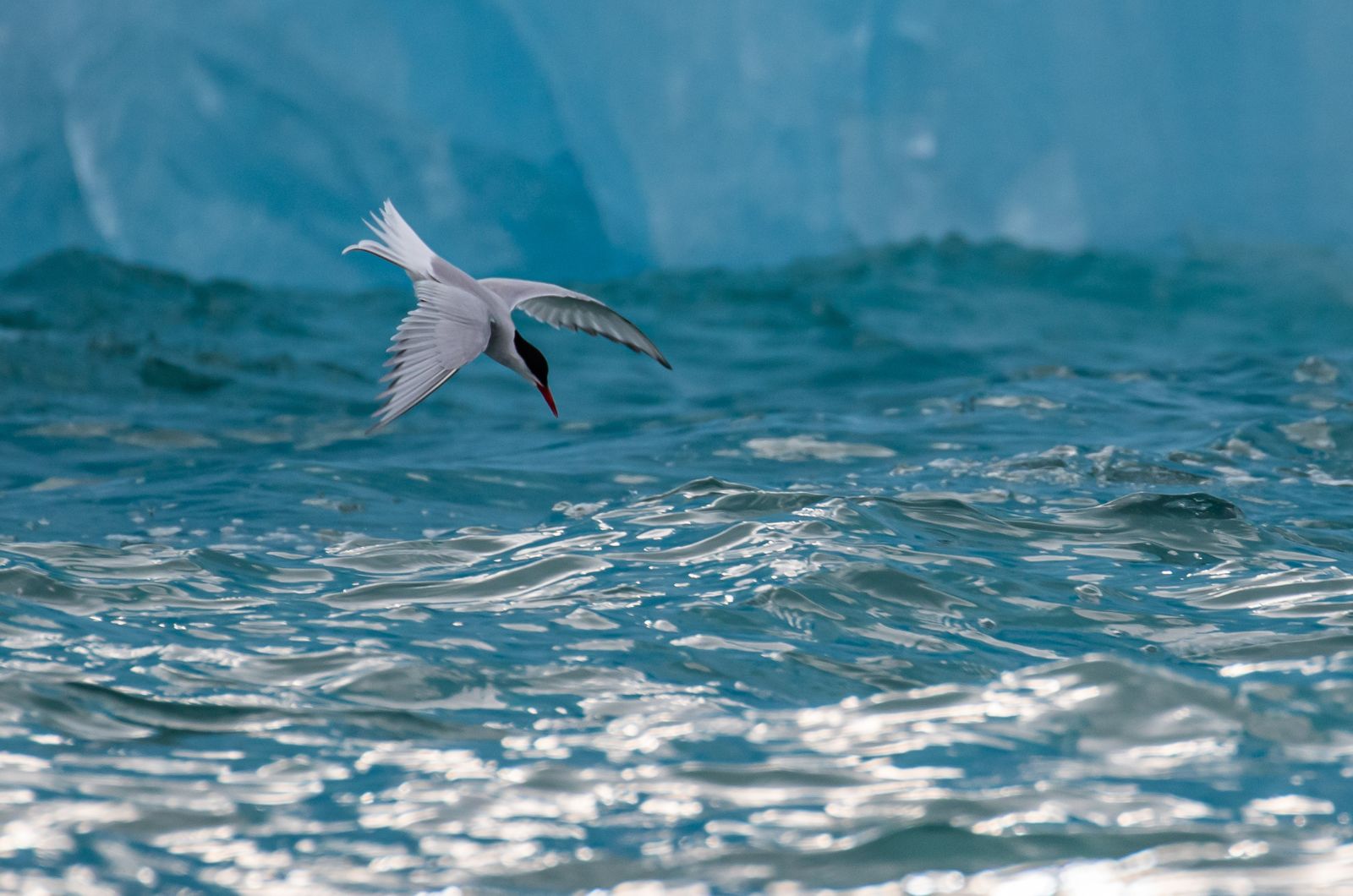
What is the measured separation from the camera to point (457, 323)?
337 cm

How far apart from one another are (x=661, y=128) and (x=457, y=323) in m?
7.86

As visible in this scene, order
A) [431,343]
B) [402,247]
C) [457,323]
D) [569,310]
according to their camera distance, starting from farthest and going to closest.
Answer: [569,310], [402,247], [457,323], [431,343]

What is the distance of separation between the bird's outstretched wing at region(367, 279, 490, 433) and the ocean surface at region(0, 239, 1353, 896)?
1.83ft

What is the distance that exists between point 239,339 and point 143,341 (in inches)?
20.0

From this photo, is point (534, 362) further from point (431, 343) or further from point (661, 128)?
point (661, 128)

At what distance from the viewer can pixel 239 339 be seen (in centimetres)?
810

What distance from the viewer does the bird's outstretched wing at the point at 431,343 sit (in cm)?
306

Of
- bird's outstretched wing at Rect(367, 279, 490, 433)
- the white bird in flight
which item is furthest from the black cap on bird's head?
bird's outstretched wing at Rect(367, 279, 490, 433)

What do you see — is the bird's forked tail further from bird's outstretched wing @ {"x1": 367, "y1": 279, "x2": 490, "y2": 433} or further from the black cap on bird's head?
the black cap on bird's head

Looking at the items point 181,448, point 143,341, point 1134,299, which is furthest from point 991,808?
point 1134,299

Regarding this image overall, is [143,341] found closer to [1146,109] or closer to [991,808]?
[991,808]

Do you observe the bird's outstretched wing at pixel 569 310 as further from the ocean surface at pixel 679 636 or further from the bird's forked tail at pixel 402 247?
the ocean surface at pixel 679 636

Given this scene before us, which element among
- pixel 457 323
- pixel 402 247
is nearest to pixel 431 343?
pixel 457 323

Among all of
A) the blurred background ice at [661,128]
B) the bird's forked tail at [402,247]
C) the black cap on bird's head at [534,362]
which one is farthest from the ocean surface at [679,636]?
the blurred background ice at [661,128]
